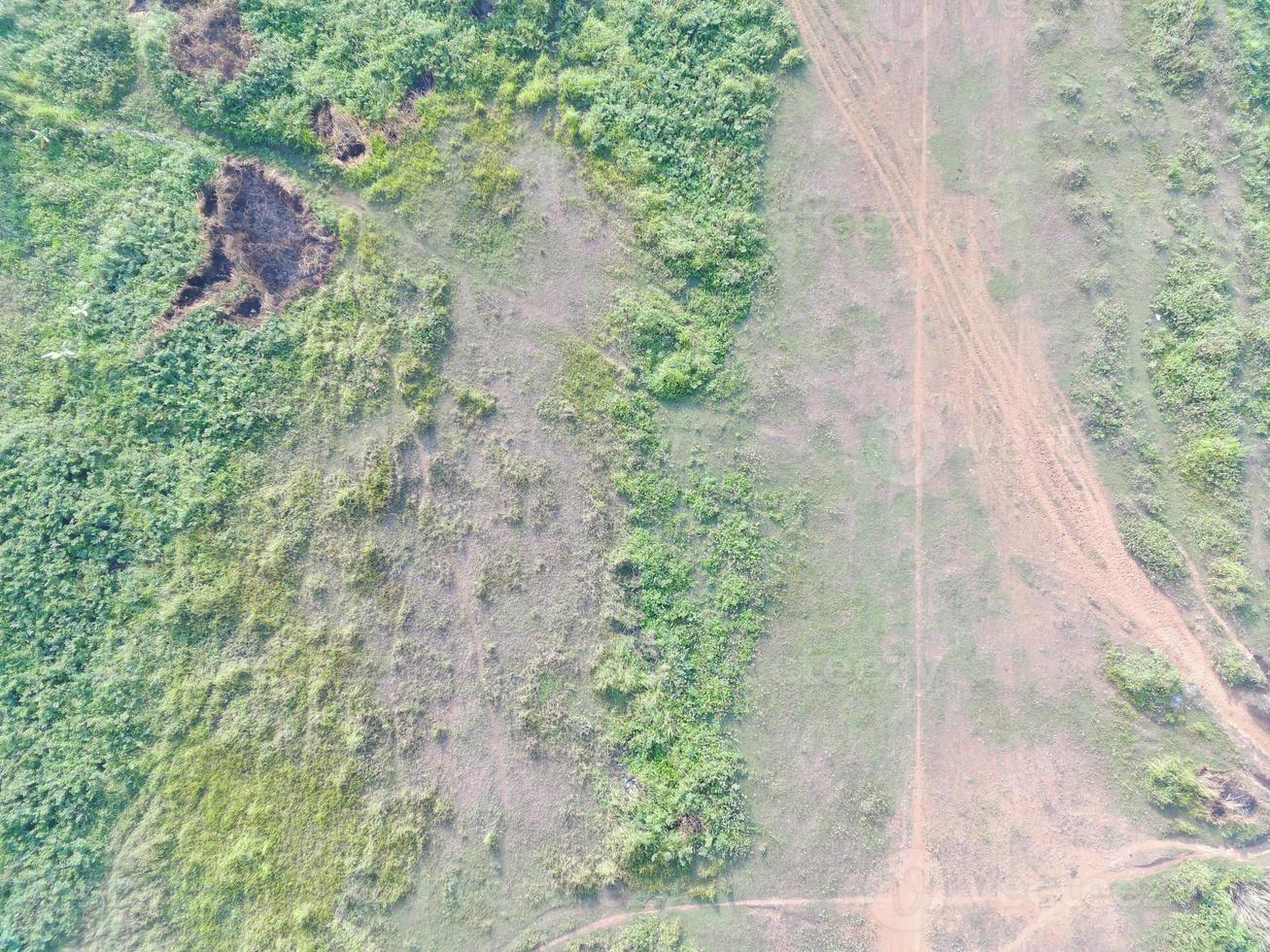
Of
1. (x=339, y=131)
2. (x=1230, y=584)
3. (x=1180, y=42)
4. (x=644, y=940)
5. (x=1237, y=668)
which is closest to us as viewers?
(x=644, y=940)

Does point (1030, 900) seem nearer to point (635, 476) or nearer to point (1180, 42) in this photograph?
point (635, 476)

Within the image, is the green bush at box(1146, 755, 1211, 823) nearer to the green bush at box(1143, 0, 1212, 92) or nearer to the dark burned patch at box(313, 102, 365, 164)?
the green bush at box(1143, 0, 1212, 92)

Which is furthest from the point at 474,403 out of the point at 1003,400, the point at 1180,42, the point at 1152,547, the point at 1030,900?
the point at 1180,42

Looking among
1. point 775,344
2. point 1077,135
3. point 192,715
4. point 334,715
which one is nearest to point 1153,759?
point 775,344

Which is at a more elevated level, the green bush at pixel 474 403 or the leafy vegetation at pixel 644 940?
the green bush at pixel 474 403

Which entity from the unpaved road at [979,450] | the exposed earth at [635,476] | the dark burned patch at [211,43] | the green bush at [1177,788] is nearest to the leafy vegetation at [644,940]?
the exposed earth at [635,476]

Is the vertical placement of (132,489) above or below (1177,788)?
above

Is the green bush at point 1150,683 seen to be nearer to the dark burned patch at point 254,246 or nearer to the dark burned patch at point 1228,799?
the dark burned patch at point 1228,799

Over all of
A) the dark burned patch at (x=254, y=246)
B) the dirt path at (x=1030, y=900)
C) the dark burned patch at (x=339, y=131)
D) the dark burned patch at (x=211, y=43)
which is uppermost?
the dark burned patch at (x=211, y=43)
